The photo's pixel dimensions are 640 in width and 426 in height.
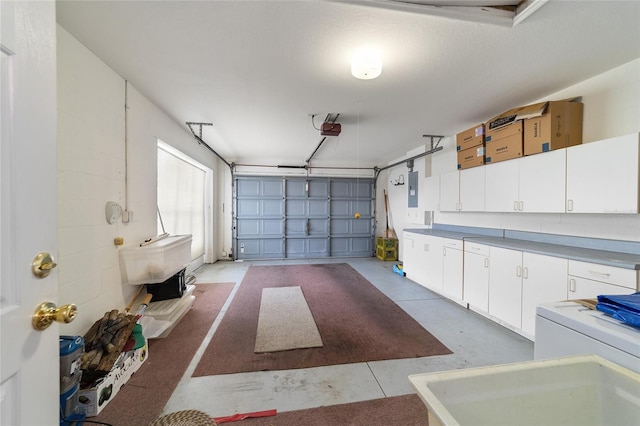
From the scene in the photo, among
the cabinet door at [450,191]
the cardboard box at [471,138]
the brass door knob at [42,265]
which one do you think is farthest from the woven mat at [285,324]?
the cardboard box at [471,138]

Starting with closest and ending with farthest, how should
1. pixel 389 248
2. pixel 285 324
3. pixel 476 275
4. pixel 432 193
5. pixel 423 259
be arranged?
pixel 285 324, pixel 476 275, pixel 423 259, pixel 432 193, pixel 389 248

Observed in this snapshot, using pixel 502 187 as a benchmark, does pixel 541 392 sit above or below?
below

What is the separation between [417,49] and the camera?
1.85m

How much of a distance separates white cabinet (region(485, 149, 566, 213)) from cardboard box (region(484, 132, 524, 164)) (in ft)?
0.22

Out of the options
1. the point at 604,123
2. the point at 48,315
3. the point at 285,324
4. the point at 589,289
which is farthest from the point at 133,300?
the point at 604,123

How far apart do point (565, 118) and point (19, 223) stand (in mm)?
3866

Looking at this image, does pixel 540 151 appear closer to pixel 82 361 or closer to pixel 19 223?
pixel 19 223

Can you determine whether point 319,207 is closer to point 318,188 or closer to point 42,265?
point 318,188

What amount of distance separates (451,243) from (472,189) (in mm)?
828

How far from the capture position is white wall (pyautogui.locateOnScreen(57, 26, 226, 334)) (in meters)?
1.68

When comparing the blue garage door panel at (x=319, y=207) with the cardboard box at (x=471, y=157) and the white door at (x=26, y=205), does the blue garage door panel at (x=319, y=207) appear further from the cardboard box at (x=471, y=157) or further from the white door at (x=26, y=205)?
the white door at (x=26, y=205)

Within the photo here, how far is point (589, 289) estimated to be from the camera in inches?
73.5

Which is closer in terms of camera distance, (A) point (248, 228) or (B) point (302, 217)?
(A) point (248, 228)

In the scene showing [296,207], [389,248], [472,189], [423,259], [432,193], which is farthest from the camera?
[296,207]
